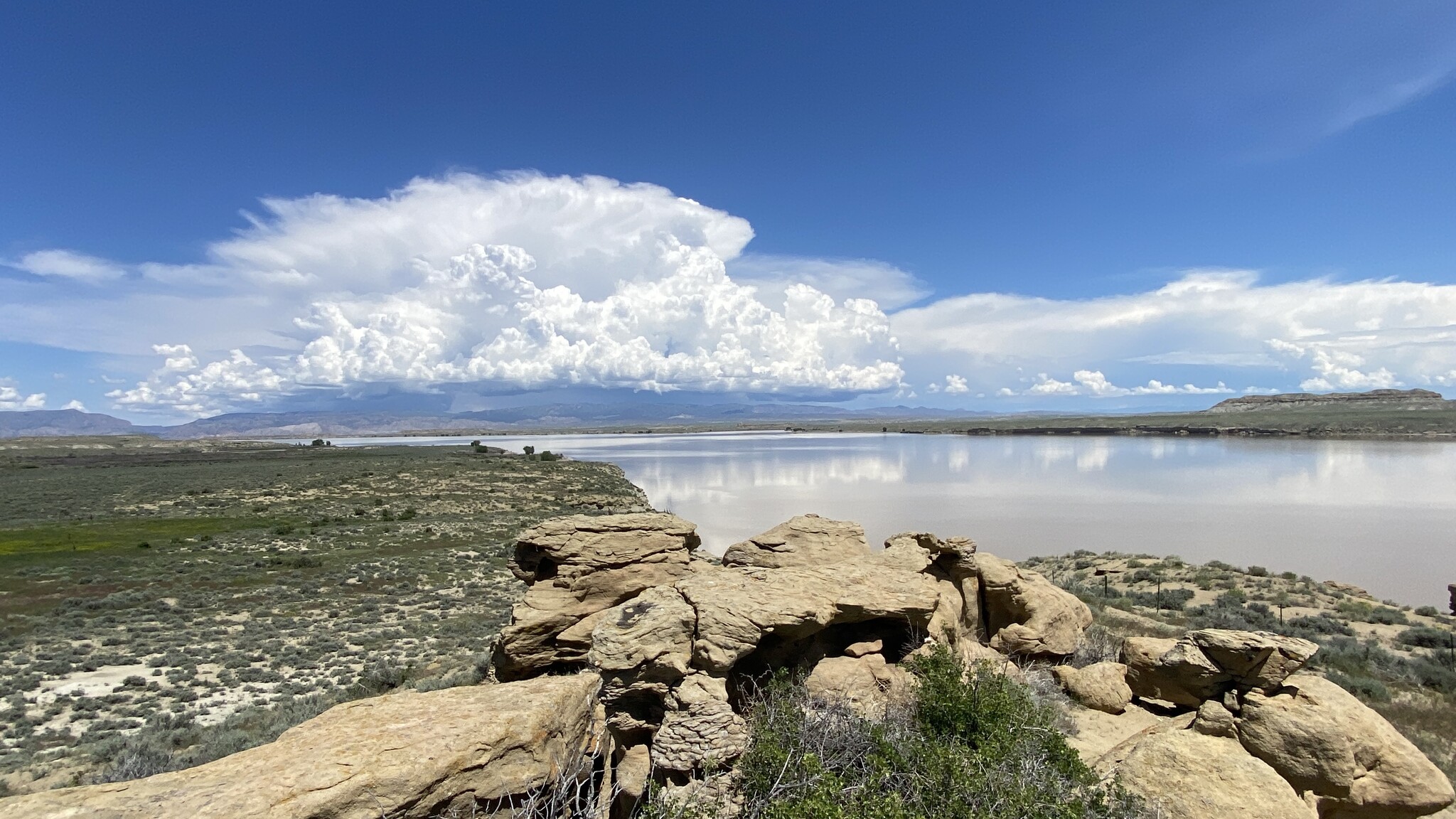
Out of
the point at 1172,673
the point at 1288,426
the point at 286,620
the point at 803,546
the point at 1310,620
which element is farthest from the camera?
the point at 1288,426

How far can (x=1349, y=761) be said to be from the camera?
667cm

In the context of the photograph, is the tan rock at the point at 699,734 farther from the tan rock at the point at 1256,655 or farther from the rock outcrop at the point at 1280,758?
the tan rock at the point at 1256,655

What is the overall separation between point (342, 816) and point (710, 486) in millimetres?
55425

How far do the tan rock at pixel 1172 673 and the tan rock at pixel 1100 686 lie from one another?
0.63 feet

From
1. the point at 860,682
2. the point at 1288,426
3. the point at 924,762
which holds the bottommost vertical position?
the point at 1288,426

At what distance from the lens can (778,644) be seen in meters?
8.55

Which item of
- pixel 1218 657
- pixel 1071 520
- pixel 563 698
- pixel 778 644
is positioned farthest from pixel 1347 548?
pixel 563 698

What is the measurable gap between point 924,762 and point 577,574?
6147mm

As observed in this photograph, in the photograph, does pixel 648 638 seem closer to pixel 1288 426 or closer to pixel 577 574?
pixel 577 574

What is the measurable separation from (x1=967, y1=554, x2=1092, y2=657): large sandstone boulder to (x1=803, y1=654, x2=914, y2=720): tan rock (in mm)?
4504

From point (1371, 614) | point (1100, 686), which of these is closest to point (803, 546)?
point (1100, 686)

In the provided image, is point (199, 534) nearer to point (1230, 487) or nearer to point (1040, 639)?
point (1040, 639)

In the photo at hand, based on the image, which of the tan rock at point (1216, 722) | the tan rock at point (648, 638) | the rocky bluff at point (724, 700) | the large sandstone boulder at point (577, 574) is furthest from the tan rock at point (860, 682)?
the tan rock at point (1216, 722)

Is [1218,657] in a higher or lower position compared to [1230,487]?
higher
